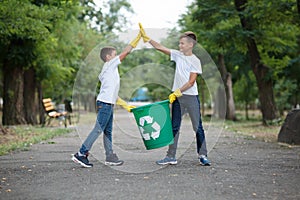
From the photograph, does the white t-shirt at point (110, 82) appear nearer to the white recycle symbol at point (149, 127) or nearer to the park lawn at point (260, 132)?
the white recycle symbol at point (149, 127)

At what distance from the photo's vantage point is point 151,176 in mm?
6758

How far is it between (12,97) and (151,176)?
14.9 m

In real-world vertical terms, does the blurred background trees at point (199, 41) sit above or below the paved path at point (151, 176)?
above

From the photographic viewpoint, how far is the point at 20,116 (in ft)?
67.9

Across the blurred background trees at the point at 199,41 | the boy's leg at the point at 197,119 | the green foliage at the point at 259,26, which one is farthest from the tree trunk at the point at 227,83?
the boy's leg at the point at 197,119

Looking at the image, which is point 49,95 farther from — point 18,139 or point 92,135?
point 92,135

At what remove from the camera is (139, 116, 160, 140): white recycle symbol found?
7.59 meters

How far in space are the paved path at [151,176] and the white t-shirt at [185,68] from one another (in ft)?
3.90

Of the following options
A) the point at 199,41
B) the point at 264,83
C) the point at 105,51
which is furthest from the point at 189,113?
the point at 199,41

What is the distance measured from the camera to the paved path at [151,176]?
5.54 metres

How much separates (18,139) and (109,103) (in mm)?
6424

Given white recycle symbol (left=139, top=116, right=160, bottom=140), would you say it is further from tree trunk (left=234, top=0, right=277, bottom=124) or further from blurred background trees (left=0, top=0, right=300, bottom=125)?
tree trunk (left=234, top=0, right=277, bottom=124)

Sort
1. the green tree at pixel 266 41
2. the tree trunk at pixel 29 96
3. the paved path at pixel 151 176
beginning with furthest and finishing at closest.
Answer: the tree trunk at pixel 29 96 → the green tree at pixel 266 41 → the paved path at pixel 151 176

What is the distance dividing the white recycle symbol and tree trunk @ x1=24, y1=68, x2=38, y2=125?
16.0 meters
